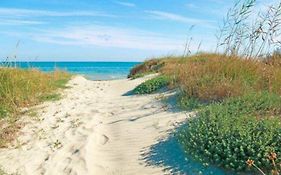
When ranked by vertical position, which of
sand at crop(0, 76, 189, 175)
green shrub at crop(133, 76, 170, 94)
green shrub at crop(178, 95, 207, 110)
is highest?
green shrub at crop(178, 95, 207, 110)

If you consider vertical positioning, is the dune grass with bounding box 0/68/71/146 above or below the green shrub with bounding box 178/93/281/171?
below

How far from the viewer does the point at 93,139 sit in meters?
6.70

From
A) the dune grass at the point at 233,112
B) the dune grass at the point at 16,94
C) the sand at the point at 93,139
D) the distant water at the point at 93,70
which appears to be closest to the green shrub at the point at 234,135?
the dune grass at the point at 233,112

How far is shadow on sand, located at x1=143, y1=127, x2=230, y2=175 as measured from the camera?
4863mm

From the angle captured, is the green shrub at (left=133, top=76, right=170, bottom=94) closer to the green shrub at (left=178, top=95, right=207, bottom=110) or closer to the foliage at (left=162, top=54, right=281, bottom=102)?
the foliage at (left=162, top=54, right=281, bottom=102)

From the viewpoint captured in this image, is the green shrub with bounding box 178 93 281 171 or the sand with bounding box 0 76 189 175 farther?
the sand with bounding box 0 76 189 175

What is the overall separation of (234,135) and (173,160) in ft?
2.97

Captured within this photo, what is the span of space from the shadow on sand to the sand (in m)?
0.08

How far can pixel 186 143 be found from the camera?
5.40 metres

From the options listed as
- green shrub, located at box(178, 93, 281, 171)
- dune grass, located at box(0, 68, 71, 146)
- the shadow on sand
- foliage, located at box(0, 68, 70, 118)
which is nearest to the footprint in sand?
the shadow on sand

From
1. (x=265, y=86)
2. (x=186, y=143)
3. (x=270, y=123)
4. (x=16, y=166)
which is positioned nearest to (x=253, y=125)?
(x=270, y=123)

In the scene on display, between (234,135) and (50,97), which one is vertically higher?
(234,135)

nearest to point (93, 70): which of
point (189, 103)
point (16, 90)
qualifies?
point (16, 90)

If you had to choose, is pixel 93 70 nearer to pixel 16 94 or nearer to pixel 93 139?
pixel 16 94
